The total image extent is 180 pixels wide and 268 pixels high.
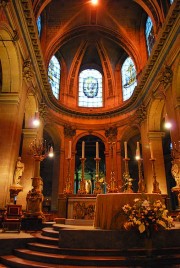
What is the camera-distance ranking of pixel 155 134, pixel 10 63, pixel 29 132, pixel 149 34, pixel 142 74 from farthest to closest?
pixel 149 34
pixel 155 134
pixel 142 74
pixel 29 132
pixel 10 63

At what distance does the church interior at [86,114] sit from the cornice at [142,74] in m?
0.06

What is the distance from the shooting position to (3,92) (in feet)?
34.7

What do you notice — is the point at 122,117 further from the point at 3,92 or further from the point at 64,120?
the point at 3,92

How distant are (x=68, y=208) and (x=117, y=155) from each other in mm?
9591

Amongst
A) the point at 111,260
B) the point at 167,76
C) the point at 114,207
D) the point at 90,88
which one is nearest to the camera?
the point at 111,260

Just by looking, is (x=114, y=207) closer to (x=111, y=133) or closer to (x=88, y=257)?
(x=88, y=257)

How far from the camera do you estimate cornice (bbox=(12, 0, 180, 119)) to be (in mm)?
10372

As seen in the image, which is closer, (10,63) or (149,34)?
(10,63)

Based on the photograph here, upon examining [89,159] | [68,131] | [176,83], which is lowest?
[89,159]

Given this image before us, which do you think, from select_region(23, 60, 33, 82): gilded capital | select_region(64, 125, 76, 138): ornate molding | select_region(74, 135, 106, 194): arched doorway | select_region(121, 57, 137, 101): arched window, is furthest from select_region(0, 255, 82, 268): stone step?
select_region(121, 57, 137, 101): arched window

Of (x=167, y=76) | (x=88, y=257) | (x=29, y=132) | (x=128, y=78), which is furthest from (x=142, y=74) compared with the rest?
(x=88, y=257)

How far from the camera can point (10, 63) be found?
10.6 meters

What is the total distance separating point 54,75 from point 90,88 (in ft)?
12.7

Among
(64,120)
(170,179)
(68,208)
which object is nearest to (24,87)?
(68,208)
